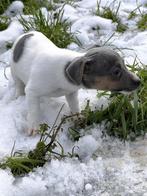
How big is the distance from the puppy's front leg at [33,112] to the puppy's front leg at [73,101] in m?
0.27

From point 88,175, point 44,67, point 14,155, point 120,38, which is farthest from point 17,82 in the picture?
point 120,38

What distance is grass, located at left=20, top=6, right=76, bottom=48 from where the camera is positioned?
16.0ft

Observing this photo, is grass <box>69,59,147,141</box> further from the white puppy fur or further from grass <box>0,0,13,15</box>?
grass <box>0,0,13,15</box>

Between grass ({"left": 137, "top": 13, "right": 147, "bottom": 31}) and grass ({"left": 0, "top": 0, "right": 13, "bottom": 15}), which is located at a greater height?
grass ({"left": 137, "top": 13, "right": 147, "bottom": 31})

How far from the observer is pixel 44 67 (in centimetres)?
363

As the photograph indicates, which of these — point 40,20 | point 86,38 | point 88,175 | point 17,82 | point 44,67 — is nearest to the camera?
point 88,175

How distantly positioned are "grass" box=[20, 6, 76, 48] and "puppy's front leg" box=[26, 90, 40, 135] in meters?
1.27

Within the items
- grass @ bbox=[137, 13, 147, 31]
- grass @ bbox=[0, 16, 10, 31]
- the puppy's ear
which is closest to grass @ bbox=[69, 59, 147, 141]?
the puppy's ear

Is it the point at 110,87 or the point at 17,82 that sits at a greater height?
the point at 110,87

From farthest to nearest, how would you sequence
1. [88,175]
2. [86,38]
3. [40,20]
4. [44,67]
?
[86,38]
[40,20]
[44,67]
[88,175]

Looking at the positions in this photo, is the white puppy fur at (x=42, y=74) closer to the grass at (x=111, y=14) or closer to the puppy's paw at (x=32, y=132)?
the puppy's paw at (x=32, y=132)

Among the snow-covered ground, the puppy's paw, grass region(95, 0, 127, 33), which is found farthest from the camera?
grass region(95, 0, 127, 33)

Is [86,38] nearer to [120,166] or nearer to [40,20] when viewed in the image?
[40,20]

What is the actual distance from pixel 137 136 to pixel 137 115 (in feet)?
0.52
